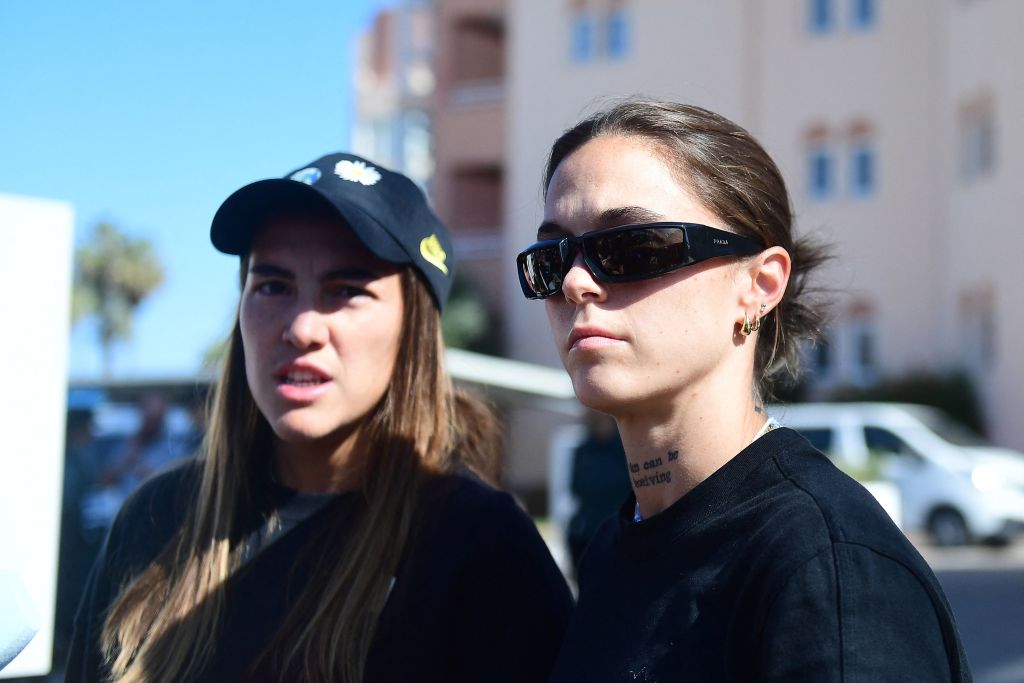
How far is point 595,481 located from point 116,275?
42109mm

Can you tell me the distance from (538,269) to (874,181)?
2197cm

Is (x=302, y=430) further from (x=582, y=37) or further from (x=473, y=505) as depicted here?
(x=582, y=37)

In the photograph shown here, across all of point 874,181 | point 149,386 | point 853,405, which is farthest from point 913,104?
point 149,386

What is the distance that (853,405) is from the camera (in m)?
21.4

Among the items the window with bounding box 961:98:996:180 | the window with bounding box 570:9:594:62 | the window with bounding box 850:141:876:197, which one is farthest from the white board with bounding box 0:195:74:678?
the window with bounding box 570:9:594:62

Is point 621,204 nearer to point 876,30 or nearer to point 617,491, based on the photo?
point 617,491

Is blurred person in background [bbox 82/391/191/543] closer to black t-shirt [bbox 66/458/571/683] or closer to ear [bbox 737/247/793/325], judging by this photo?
black t-shirt [bbox 66/458/571/683]

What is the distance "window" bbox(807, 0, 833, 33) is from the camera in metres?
23.3

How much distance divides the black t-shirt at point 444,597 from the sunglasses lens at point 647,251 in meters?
0.68

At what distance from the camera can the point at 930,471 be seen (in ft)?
51.4

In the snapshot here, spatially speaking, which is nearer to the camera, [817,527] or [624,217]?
[817,527]

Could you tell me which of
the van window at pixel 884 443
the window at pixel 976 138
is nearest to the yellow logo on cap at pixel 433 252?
the van window at pixel 884 443

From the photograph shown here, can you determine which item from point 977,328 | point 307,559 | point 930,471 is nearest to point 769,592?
point 307,559

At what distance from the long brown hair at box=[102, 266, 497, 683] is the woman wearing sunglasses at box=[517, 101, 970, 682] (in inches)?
16.7
